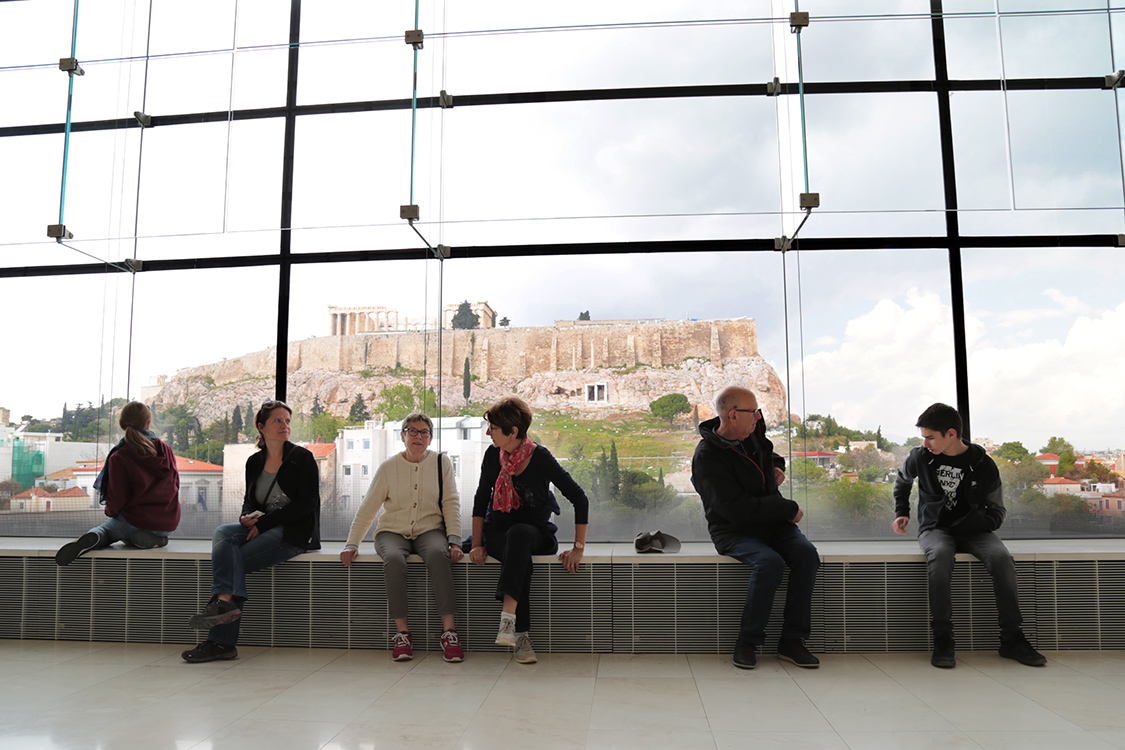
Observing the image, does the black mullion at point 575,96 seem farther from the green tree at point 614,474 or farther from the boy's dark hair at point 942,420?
the green tree at point 614,474

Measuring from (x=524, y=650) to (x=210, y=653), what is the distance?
1334mm

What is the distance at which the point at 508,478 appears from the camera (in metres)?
2.91

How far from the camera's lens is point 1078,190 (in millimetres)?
3271

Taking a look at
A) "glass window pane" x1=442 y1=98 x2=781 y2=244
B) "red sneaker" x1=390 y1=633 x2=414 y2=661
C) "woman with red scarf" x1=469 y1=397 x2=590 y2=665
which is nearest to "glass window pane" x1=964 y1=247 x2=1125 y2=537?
"glass window pane" x1=442 y1=98 x2=781 y2=244

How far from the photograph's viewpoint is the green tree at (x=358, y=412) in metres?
3.60

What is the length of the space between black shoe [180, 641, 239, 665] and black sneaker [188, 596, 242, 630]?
10 cm

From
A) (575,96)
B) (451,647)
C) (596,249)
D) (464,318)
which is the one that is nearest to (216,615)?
(451,647)

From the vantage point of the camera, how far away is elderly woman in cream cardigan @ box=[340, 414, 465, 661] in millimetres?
2760

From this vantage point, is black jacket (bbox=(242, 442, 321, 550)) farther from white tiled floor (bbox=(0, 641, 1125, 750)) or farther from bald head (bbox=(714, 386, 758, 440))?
bald head (bbox=(714, 386, 758, 440))

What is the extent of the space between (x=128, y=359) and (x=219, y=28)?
1996 mm

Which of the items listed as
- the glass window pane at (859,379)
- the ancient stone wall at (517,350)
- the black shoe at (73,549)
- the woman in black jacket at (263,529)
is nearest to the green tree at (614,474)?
the ancient stone wall at (517,350)

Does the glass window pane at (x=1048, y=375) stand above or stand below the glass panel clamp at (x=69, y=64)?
below

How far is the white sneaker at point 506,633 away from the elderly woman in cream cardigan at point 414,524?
0.70 ft

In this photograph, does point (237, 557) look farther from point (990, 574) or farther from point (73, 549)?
point (990, 574)
